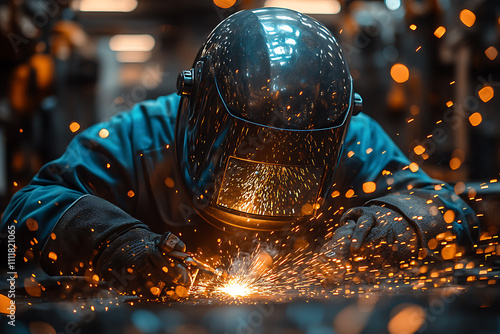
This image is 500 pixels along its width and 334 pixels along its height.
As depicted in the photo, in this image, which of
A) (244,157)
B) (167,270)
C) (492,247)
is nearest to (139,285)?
(167,270)

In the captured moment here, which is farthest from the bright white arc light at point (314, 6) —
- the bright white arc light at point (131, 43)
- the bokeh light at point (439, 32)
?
the bright white arc light at point (131, 43)

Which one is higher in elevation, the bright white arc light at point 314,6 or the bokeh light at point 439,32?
the bright white arc light at point 314,6

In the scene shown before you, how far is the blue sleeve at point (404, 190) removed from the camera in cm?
103

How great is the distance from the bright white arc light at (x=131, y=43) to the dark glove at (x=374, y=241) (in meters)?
4.44

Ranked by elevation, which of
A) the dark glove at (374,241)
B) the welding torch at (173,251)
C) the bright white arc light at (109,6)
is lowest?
the dark glove at (374,241)

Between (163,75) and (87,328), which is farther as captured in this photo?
(163,75)

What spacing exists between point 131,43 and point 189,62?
3.18 feet

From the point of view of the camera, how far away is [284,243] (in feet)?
3.84

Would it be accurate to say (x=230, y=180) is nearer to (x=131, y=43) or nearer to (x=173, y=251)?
(x=173, y=251)

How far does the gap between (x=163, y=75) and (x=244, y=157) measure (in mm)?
4225

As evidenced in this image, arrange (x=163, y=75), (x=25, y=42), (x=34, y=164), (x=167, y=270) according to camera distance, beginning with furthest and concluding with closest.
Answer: (x=163, y=75), (x=34, y=164), (x=25, y=42), (x=167, y=270)

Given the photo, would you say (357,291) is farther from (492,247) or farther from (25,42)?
(25,42)

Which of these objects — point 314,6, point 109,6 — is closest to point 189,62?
point 109,6

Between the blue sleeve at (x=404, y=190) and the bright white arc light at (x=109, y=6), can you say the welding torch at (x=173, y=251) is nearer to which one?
the blue sleeve at (x=404, y=190)
